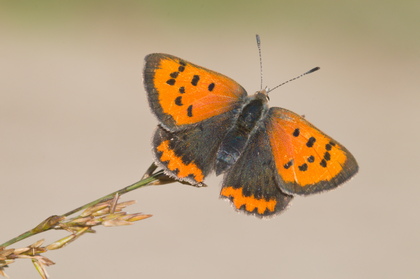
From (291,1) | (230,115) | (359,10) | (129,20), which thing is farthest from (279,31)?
(230,115)

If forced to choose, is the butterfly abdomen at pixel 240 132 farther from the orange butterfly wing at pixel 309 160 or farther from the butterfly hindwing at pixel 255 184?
the orange butterfly wing at pixel 309 160

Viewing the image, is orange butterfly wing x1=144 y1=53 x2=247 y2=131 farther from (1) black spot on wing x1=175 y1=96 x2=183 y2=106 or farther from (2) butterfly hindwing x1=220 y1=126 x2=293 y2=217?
(2) butterfly hindwing x1=220 y1=126 x2=293 y2=217

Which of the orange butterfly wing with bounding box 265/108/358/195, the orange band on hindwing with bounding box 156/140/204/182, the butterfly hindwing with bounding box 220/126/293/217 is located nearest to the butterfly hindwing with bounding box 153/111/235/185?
the orange band on hindwing with bounding box 156/140/204/182

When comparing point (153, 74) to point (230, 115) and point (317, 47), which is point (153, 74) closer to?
point (230, 115)

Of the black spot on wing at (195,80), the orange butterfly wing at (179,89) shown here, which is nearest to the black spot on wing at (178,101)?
the orange butterfly wing at (179,89)

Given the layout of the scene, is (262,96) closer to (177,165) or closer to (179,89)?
(179,89)

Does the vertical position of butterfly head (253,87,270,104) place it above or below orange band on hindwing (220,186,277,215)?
above

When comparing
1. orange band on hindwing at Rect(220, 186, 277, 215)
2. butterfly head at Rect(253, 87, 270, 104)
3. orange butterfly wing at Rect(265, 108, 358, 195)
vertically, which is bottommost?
orange band on hindwing at Rect(220, 186, 277, 215)
